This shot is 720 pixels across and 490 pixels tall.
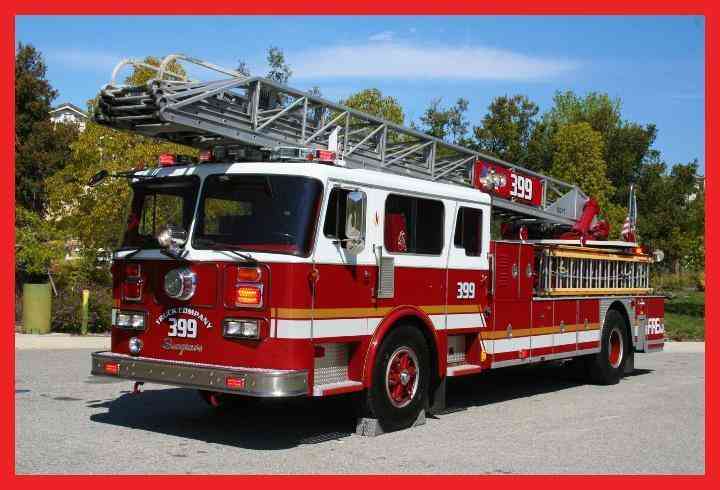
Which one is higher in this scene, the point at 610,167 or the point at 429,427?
the point at 610,167

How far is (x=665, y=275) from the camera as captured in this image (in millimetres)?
46312

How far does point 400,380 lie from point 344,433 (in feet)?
2.45

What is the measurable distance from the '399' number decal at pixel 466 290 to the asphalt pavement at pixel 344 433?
1344mm

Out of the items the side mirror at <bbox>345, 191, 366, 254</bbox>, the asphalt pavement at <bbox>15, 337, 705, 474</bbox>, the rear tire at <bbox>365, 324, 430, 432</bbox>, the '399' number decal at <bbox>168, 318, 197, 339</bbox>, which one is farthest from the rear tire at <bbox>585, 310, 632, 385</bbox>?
the '399' number decal at <bbox>168, 318, 197, 339</bbox>

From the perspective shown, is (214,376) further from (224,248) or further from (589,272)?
(589,272)

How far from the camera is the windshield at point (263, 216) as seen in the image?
733 centimetres

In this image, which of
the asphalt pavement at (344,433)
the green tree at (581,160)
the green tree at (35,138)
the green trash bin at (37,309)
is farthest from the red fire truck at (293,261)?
the green tree at (35,138)

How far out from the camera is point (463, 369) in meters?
9.30

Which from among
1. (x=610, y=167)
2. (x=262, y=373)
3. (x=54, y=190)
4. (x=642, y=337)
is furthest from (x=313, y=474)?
(x=610, y=167)

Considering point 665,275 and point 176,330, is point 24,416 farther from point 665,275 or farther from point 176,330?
point 665,275

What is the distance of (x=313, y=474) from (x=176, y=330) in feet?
6.48

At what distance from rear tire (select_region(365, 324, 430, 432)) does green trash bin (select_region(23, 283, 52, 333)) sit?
1071cm

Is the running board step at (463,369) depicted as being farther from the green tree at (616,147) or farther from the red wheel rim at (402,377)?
the green tree at (616,147)
